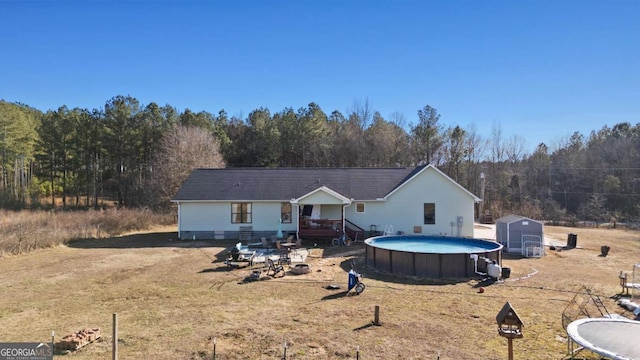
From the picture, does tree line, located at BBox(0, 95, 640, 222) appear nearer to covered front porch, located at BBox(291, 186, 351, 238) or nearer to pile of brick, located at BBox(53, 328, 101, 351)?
covered front porch, located at BBox(291, 186, 351, 238)

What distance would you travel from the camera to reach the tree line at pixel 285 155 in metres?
41.5

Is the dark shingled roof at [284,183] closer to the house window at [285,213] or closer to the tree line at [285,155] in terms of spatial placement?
the house window at [285,213]

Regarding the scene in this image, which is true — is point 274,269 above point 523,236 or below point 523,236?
below

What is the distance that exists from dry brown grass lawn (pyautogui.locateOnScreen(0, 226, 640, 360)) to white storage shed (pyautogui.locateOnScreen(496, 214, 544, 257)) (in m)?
0.78

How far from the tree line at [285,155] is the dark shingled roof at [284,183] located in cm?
1428

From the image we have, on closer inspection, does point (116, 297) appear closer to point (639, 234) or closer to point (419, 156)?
point (639, 234)

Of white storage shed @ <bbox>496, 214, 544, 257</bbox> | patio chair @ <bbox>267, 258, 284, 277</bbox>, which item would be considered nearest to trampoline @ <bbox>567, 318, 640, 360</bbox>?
patio chair @ <bbox>267, 258, 284, 277</bbox>

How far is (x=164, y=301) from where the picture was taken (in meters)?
11.2

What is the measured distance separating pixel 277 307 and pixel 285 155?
3799 centimetres

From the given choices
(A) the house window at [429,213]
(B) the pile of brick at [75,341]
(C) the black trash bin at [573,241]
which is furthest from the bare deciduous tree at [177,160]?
(C) the black trash bin at [573,241]

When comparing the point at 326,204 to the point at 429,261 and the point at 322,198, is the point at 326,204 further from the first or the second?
the point at 429,261

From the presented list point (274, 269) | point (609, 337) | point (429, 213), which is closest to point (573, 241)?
point (429, 213)

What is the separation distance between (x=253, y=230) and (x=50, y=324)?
46.0ft

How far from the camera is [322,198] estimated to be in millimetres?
22234
